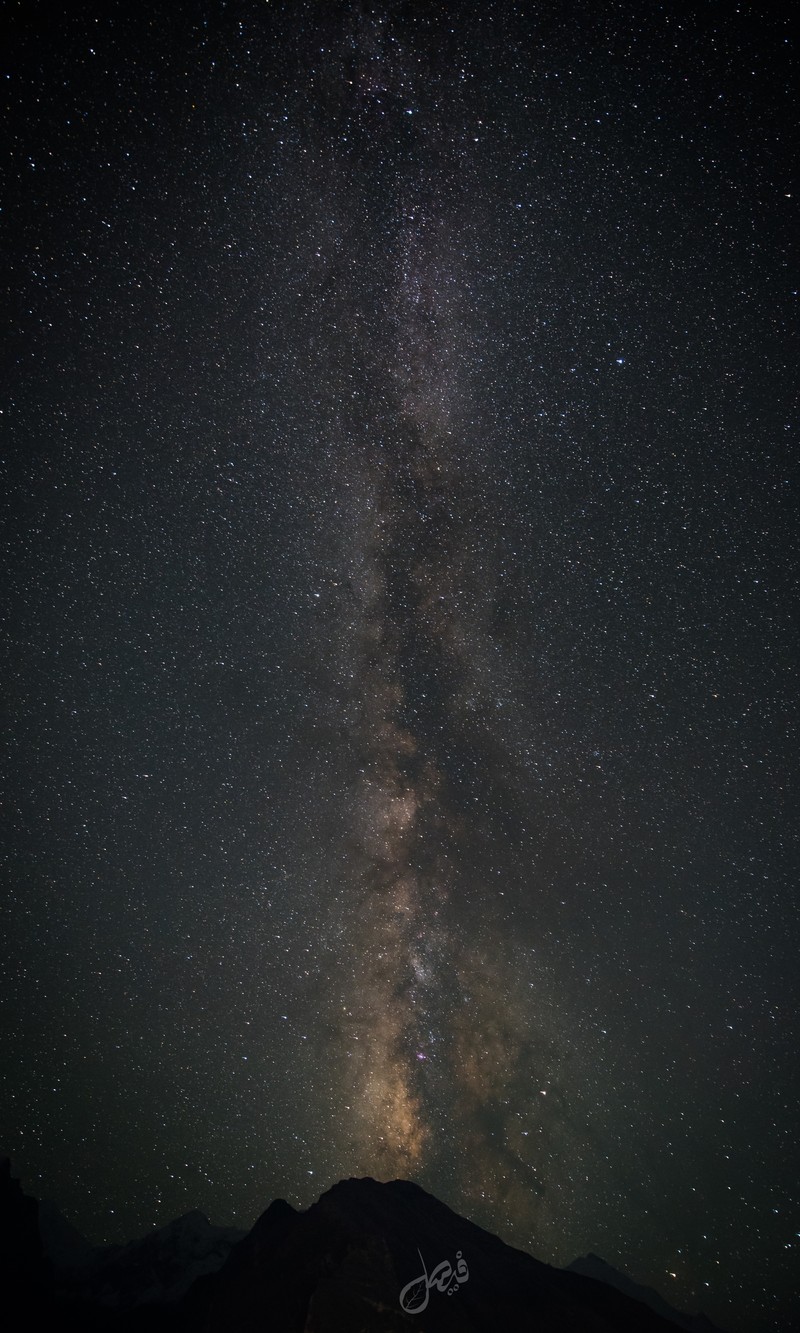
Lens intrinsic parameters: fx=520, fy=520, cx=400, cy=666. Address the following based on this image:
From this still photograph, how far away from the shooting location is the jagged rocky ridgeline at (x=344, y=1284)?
1717 cm

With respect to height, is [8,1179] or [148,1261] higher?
[8,1179]

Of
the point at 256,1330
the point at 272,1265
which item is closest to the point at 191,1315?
Answer: the point at 272,1265

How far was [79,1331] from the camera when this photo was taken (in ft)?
91.4

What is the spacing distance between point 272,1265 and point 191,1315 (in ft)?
26.4

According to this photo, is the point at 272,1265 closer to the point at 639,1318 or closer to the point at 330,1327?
the point at 330,1327

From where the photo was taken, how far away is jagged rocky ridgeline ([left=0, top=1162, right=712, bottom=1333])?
1717 centimetres

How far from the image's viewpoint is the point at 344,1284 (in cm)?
1703
